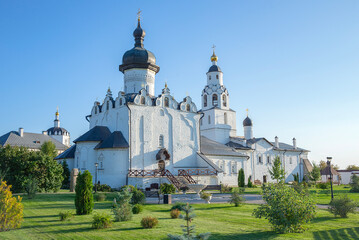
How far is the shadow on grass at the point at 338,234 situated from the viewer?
34.8ft

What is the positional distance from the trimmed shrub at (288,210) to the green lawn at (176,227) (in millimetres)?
352

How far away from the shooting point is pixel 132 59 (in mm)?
34875

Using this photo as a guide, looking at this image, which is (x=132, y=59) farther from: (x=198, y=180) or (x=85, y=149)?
(x=198, y=180)

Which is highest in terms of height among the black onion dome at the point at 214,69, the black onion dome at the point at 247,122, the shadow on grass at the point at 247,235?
the black onion dome at the point at 214,69

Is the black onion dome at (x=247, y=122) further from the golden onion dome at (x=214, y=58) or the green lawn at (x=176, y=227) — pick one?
the green lawn at (x=176, y=227)

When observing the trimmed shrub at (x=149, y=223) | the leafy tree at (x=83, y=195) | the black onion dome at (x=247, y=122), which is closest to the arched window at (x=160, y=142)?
the leafy tree at (x=83, y=195)

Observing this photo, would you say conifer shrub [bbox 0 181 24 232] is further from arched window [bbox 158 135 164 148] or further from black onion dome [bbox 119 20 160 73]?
black onion dome [bbox 119 20 160 73]

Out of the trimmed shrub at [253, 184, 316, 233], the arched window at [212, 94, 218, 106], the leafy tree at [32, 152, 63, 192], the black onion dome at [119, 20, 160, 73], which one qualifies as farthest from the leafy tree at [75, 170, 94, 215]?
the arched window at [212, 94, 218, 106]

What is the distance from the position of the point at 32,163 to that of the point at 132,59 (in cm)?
1580

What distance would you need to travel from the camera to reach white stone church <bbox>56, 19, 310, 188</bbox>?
30406 millimetres

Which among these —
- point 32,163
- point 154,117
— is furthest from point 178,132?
point 32,163

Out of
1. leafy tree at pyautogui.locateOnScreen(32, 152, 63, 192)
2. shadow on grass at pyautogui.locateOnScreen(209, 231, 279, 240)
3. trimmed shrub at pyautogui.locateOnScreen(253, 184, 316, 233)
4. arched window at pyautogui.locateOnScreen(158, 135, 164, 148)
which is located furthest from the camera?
arched window at pyautogui.locateOnScreen(158, 135, 164, 148)

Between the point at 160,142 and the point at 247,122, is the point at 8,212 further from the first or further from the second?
the point at 247,122

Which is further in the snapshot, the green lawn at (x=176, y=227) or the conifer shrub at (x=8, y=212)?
the conifer shrub at (x=8, y=212)
